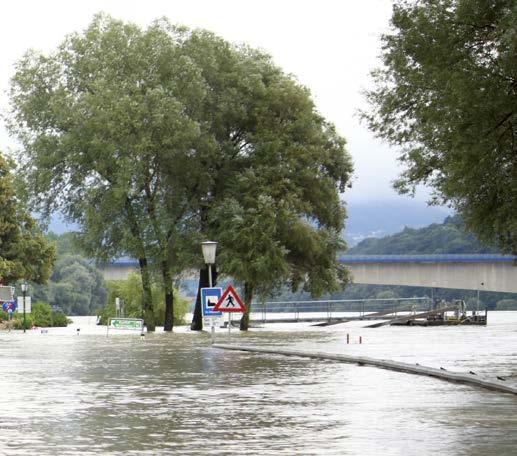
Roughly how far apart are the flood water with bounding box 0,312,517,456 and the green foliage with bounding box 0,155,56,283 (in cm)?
5851

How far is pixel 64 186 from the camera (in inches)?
2603

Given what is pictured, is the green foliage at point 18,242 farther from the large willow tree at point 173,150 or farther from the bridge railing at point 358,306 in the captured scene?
the large willow tree at point 173,150

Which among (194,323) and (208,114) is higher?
(208,114)

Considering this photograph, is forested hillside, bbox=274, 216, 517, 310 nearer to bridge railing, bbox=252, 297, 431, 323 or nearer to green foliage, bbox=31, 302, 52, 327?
bridge railing, bbox=252, 297, 431, 323

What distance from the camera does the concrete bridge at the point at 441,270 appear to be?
108 meters

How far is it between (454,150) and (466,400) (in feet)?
27.5

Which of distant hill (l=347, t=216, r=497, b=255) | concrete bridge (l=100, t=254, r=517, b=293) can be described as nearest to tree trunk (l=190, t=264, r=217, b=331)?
concrete bridge (l=100, t=254, r=517, b=293)

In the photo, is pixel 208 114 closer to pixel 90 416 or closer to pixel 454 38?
pixel 454 38

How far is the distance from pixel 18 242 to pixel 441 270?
4182 cm

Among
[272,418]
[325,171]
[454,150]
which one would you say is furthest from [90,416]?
[325,171]

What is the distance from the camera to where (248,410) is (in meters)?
17.8

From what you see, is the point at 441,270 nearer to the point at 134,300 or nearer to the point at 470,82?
the point at 134,300

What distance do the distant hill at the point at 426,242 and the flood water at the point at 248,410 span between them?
4423 inches

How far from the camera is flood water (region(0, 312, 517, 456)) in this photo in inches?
528
